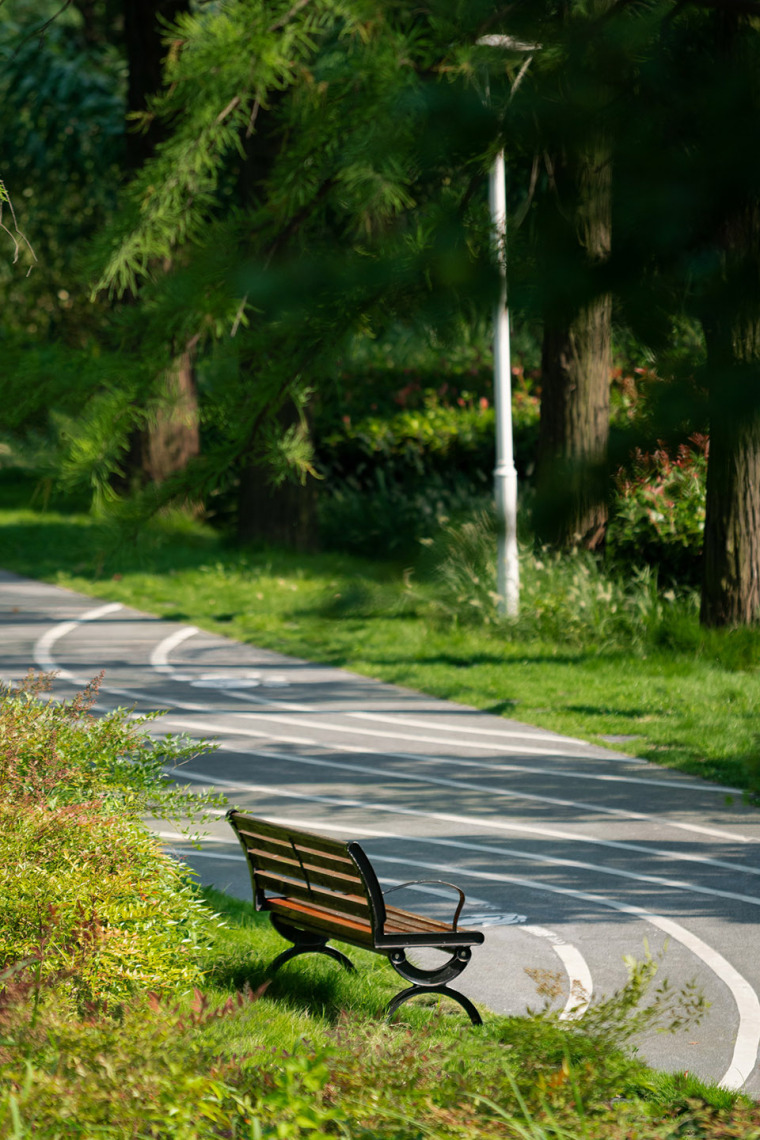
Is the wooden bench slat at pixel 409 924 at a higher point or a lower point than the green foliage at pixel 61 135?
lower

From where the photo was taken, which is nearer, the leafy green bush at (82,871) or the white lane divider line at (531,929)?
the leafy green bush at (82,871)

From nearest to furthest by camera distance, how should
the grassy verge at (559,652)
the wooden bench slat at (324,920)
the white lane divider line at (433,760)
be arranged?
1. the wooden bench slat at (324,920)
2. the white lane divider line at (433,760)
3. the grassy verge at (559,652)

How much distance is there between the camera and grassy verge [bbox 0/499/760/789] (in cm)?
1164

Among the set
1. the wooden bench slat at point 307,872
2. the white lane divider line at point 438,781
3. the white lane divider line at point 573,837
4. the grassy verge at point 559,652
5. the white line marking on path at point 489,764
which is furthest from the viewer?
the grassy verge at point 559,652

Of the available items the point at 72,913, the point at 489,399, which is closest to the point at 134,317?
the point at 72,913

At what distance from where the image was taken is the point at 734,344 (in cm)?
287

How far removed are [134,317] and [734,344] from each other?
3.30m

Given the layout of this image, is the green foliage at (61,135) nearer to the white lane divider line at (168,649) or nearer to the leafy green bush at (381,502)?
the leafy green bush at (381,502)

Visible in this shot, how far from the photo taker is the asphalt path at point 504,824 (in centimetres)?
684

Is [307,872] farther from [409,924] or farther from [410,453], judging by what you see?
[410,453]

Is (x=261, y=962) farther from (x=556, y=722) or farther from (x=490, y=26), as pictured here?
(x=556, y=722)

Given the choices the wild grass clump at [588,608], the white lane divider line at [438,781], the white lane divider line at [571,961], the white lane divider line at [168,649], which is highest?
the wild grass clump at [588,608]

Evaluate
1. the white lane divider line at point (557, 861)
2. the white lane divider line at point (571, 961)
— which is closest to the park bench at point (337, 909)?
the white lane divider line at point (571, 961)

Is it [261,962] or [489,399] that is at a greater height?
[489,399]
